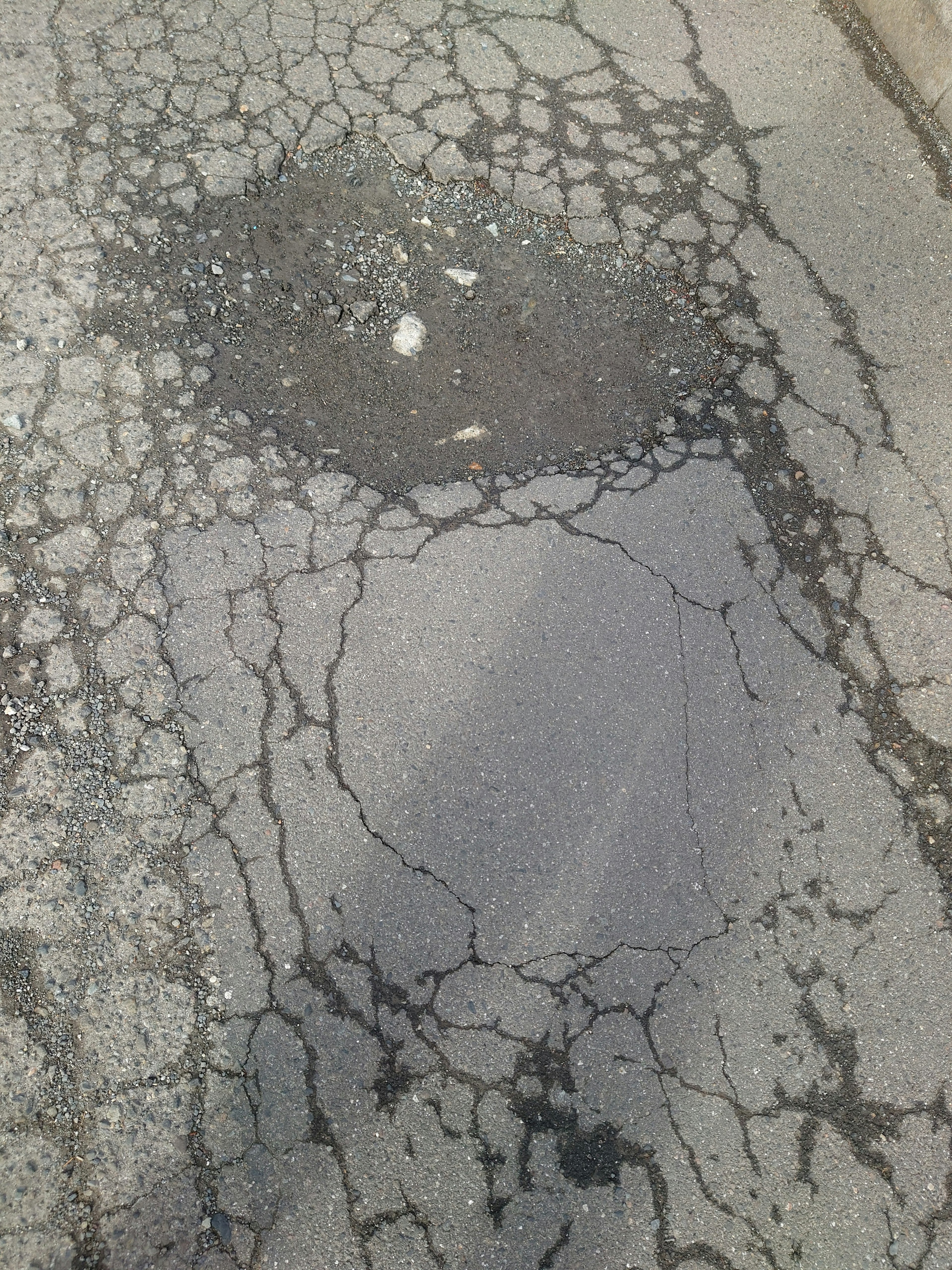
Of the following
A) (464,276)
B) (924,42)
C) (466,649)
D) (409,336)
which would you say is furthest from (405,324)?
(924,42)

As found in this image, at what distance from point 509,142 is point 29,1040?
14.2ft

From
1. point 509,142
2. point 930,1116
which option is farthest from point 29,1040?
point 509,142

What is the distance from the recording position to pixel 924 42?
461 cm

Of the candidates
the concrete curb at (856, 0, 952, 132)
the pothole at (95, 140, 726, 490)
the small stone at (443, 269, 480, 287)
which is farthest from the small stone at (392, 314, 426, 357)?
the concrete curb at (856, 0, 952, 132)

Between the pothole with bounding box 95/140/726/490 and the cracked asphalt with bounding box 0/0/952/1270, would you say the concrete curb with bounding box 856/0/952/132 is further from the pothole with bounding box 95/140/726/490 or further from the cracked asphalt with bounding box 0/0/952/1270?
the pothole with bounding box 95/140/726/490

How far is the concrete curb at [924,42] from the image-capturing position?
4.51m

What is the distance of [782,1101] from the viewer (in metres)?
2.65

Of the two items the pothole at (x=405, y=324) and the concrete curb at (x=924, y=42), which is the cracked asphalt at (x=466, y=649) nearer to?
the pothole at (x=405, y=324)

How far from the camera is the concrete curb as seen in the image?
451 centimetres

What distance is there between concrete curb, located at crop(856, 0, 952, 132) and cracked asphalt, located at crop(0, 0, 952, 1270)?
17 centimetres

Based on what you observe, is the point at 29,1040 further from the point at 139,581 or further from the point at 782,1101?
the point at 782,1101

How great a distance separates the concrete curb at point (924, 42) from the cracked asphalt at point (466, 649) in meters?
0.17

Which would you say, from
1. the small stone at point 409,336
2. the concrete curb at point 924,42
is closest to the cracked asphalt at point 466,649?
the small stone at point 409,336

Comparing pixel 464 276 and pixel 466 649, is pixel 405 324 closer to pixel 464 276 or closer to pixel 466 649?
pixel 464 276
